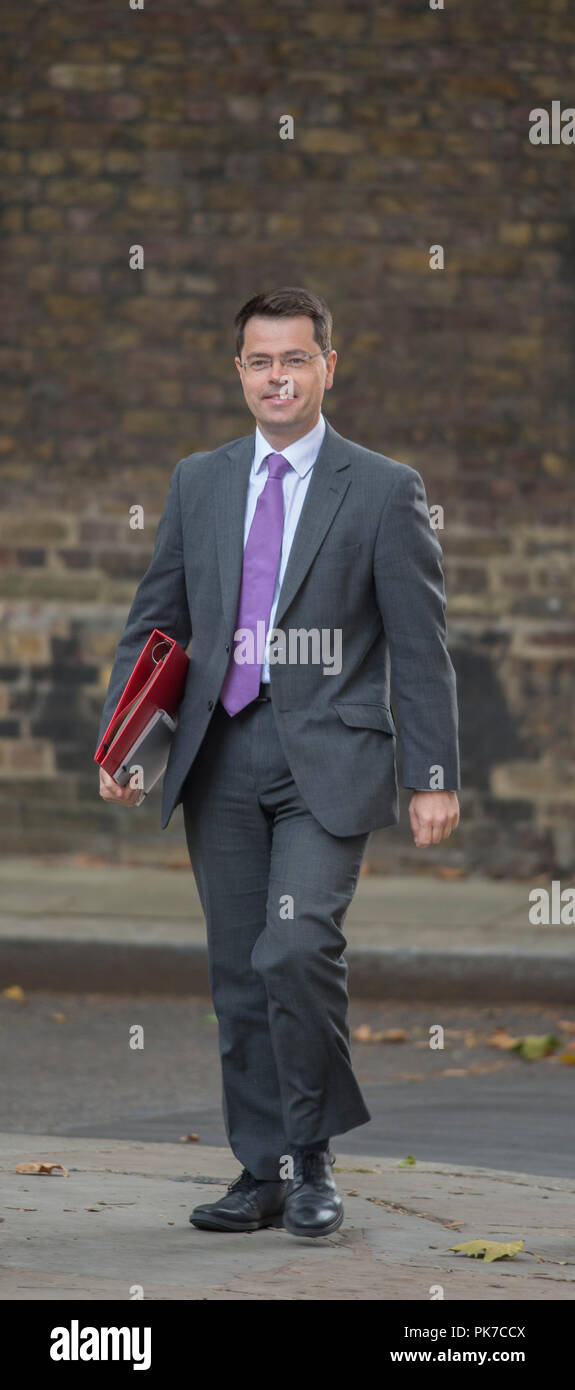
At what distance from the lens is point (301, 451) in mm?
4406

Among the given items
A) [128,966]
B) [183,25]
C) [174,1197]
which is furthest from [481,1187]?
[183,25]

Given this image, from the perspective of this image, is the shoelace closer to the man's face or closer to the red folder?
the red folder

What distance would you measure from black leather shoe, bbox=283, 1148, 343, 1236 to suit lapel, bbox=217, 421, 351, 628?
3.58ft

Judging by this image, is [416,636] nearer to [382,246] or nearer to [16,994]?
[16,994]

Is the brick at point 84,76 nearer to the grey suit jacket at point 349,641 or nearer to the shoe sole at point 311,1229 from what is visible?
the grey suit jacket at point 349,641

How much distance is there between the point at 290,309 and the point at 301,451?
11.8 inches

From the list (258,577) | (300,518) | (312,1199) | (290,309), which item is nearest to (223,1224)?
(312,1199)

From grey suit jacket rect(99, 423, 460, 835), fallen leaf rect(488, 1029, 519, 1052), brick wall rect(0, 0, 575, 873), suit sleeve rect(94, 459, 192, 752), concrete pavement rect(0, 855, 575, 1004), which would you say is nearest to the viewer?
grey suit jacket rect(99, 423, 460, 835)

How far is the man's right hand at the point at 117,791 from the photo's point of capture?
4328 millimetres

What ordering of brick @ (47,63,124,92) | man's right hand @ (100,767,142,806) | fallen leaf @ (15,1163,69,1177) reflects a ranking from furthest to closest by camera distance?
1. brick @ (47,63,124,92)
2. fallen leaf @ (15,1163,69,1177)
3. man's right hand @ (100,767,142,806)

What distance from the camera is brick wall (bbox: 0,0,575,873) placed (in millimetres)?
10156

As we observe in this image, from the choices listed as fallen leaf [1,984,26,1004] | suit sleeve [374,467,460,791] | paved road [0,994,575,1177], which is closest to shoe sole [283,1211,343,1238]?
suit sleeve [374,467,460,791]

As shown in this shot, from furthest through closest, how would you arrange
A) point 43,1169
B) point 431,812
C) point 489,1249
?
point 43,1169
point 431,812
point 489,1249

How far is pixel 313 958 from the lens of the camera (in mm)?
4121
